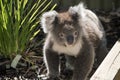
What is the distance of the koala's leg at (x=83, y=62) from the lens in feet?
10.5

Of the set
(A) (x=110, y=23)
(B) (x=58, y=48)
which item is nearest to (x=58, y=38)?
(B) (x=58, y=48)

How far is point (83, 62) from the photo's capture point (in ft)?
10.5

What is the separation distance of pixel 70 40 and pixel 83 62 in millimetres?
343

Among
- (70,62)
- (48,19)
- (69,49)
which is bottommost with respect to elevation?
(70,62)

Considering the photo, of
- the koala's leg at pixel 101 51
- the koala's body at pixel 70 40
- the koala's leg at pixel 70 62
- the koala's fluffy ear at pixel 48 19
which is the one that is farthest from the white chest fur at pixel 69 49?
the koala's leg at pixel 101 51

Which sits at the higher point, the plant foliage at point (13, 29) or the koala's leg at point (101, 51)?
the plant foliage at point (13, 29)

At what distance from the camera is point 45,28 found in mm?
3182

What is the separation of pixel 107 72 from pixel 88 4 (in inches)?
113

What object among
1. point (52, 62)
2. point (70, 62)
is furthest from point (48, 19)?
point (70, 62)

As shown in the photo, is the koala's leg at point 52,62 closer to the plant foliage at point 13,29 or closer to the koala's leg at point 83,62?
the koala's leg at point 83,62

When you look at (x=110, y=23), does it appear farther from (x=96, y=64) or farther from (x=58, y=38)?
(x=58, y=38)

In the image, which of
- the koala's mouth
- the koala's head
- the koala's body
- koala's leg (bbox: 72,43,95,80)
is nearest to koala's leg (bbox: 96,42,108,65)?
the koala's body

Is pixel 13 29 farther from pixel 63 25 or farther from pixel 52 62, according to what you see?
pixel 63 25

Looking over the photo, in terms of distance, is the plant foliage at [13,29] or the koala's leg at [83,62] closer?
the koala's leg at [83,62]
